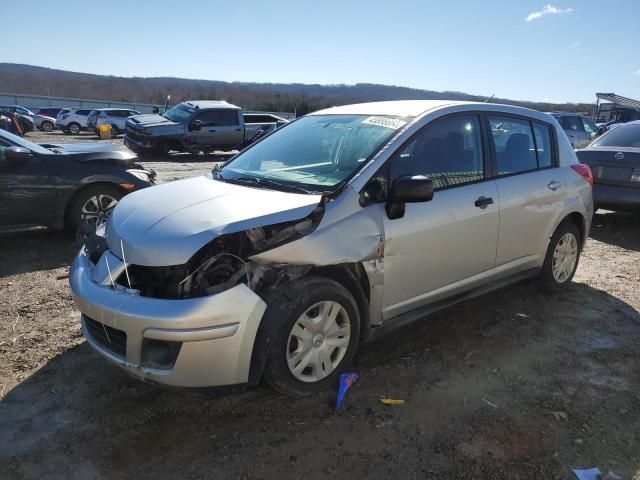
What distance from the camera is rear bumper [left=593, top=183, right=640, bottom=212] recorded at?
7.05 metres

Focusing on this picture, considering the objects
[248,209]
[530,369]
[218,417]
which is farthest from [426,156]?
[218,417]

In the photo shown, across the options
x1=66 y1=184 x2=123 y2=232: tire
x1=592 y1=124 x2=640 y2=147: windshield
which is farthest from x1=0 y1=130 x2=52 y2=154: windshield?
x1=592 y1=124 x2=640 y2=147: windshield

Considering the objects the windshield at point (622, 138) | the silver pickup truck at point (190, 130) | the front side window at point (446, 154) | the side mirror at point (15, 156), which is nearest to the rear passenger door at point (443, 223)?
the front side window at point (446, 154)

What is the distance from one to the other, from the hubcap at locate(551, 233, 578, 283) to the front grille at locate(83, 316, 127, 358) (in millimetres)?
3882

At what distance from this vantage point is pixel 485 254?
13.1 feet

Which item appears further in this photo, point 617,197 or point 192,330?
point 617,197

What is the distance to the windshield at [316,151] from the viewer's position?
3438 mm

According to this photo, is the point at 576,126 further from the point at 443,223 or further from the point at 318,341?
the point at 318,341

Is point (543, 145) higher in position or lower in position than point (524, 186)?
higher

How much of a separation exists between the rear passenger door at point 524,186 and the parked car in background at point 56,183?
14.0 ft

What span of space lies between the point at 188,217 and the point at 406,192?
1326 mm

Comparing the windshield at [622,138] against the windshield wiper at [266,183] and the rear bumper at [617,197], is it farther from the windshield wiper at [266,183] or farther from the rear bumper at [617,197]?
the windshield wiper at [266,183]

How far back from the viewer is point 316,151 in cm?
386

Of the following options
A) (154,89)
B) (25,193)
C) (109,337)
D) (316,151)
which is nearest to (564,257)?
(316,151)
